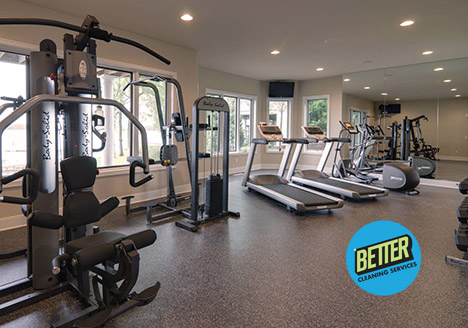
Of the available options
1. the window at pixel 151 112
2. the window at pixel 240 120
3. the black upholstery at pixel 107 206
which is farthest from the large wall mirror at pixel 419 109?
the black upholstery at pixel 107 206

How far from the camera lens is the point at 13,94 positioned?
154 inches

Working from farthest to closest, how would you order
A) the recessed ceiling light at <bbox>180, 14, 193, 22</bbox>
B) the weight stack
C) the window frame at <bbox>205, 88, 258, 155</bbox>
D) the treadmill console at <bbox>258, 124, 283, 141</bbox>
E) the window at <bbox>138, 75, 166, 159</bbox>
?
the window frame at <bbox>205, 88, 258, 155</bbox> < the treadmill console at <bbox>258, 124, 283, 141</bbox> < the window at <bbox>138, 75, 166, 159</bbox> < the recessed ceiling light at <bbox>180, 14, 193, 22</bbox> < the weight stack

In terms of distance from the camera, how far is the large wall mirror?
22.8ft

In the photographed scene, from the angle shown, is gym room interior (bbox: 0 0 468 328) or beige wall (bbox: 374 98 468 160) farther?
beige wall (bbox: 374 98 468 160)

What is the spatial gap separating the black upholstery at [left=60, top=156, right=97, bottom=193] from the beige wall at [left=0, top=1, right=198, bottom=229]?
2.60 metres

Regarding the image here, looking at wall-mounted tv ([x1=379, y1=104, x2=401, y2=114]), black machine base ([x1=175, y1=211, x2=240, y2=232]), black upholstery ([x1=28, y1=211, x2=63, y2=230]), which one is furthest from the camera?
wall-mounted tv ([x1=379, y1=104, x2=401, y2=114])

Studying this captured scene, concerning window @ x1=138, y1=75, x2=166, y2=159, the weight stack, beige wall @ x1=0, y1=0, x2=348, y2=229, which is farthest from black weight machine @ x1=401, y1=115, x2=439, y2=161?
window @ x1=138, y1=75, x2=166, y2=159

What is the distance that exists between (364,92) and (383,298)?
7.24 metres

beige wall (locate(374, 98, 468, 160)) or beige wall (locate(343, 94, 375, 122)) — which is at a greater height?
beige wall (locate(343, 94, 375, 122))

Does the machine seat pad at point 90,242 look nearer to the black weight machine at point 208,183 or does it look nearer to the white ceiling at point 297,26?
the black weight machine at point 208,183

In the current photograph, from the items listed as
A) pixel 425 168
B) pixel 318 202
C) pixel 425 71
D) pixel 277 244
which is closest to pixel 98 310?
pixel 277 244

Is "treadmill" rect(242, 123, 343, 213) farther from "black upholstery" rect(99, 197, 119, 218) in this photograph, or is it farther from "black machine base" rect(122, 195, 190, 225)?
"black upholstery" rect(99, 197, 119, 218)

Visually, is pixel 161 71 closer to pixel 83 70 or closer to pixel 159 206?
pixel 159 206

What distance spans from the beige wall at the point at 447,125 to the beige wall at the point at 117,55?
5930 millimetres
